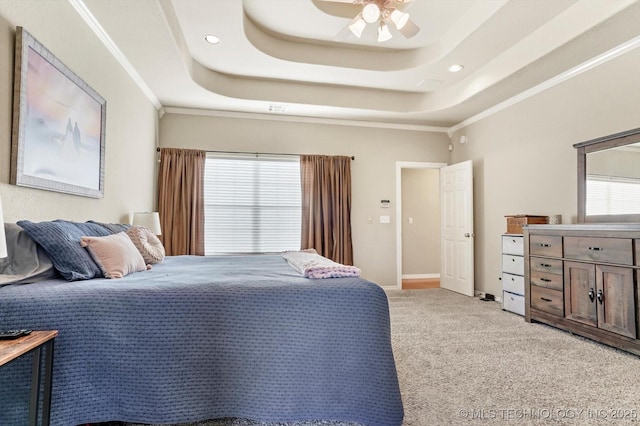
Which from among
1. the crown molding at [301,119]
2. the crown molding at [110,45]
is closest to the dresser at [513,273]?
the crown molding at [301,119]

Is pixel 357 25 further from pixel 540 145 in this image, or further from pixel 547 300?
pixel 547 300

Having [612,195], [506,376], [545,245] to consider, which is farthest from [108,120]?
[612,195]

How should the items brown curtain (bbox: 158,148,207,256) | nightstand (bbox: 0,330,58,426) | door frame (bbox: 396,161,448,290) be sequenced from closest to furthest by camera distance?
nightstand (bbox: 0,330,58,426) → brown curtain (bbox: 158,148,207,256) → door frame (bbox: 396,161,448,290)

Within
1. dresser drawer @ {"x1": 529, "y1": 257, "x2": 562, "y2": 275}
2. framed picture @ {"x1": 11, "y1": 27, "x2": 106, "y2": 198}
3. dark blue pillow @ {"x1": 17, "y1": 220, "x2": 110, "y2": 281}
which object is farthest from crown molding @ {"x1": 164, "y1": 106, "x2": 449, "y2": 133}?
dark blue pillow @ {"x1": 17, "y1": 220, "x2": 110, "y2": 281}

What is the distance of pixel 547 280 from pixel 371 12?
3037 mm

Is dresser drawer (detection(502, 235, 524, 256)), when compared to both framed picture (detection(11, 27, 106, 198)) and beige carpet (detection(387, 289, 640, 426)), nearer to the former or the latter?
beige carpet (detection(387, 289, 640, 426))

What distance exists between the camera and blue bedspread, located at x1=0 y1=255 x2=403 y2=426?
56.3 inches

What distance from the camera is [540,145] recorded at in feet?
12.9

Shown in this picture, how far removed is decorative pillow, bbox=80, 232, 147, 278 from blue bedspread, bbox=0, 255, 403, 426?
0.24 m

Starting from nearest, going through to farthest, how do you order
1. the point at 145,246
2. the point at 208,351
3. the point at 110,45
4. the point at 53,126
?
the point at 208,351 < the point at 53,126 < the point at 145,246 < the point at 110,45

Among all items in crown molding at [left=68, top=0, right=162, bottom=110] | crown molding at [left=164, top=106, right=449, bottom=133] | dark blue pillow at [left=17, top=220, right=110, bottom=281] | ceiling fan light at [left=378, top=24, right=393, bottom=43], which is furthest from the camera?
crown molding at [left=164, top=106, right=449, bottom=133]

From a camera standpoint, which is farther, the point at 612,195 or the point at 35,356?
the point at 612,195

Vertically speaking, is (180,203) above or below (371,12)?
below

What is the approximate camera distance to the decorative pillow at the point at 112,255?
6.30 feet
